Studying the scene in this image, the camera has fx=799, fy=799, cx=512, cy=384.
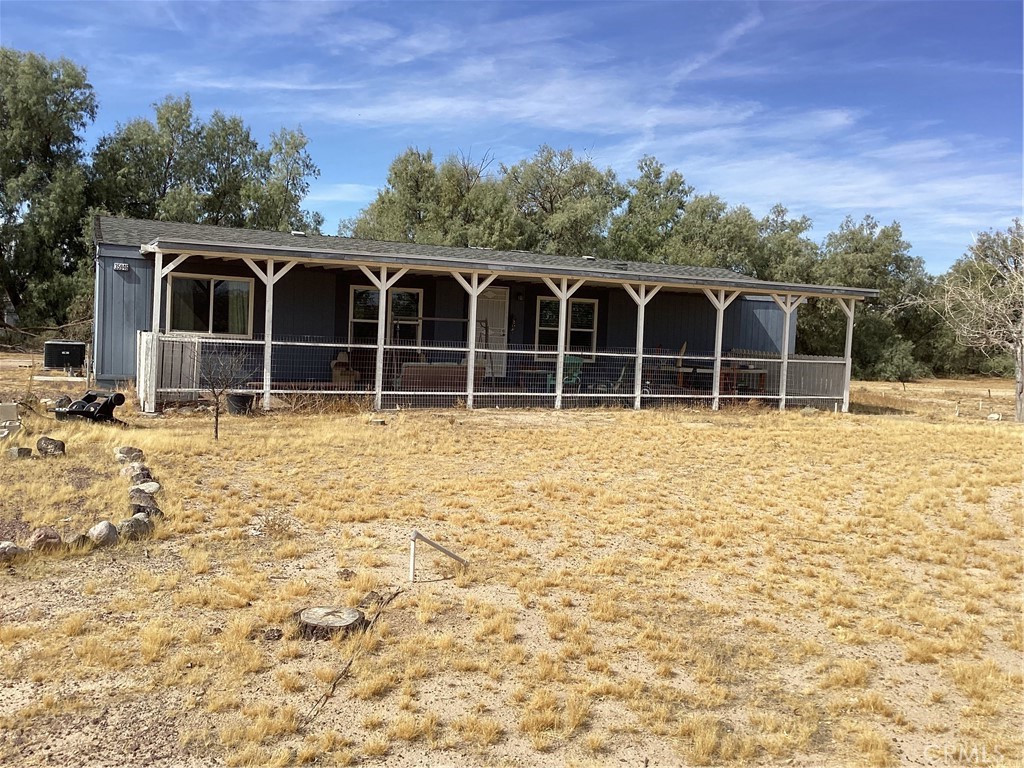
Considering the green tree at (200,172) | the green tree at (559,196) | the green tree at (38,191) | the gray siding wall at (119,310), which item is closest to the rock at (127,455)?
the gray siding wall at (119,310)

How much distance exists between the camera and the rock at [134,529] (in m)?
5.78

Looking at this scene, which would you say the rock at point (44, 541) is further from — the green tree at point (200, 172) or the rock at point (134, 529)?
the green tree at point (200, 172)

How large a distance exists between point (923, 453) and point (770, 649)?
8.29m

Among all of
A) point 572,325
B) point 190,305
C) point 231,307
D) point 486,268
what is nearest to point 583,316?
point 572,325

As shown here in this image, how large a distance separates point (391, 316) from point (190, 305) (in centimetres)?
397

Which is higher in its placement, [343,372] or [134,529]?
[343,372]

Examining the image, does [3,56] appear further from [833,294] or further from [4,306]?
[833,294]

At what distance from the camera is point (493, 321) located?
1788cm

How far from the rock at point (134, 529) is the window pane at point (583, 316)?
13531 millimetres

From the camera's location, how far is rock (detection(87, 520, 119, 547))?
5.60 meters

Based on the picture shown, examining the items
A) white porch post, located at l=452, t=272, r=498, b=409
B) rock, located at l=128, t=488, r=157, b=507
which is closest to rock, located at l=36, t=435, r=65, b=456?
rock, located at l=128, t=488, r=157, b=507

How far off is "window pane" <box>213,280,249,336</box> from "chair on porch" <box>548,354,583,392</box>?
20.5 feet

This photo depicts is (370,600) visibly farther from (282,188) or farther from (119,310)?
(282,188)

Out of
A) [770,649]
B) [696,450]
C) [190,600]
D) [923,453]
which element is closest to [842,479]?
[696,450]
